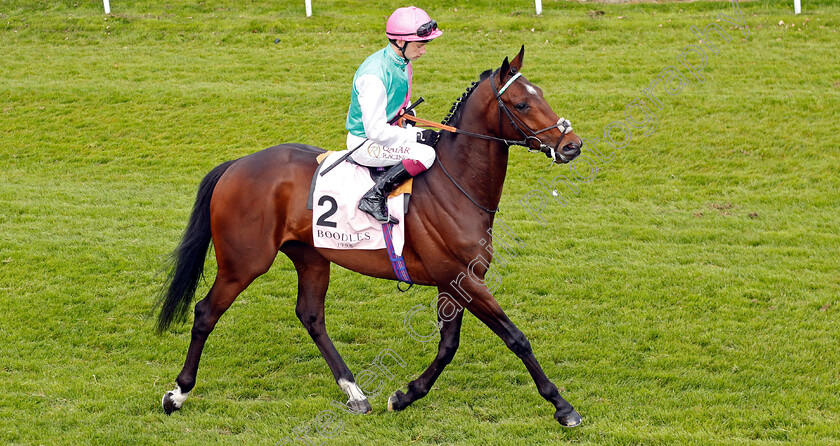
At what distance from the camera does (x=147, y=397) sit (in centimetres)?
526

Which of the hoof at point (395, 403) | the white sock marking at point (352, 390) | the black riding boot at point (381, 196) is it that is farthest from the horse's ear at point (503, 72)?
the white sock marking at point (352, 390)

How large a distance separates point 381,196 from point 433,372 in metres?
1.25

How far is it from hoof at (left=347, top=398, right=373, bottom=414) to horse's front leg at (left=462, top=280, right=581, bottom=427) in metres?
1.05

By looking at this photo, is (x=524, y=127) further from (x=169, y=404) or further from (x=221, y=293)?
(x=169, y=404)

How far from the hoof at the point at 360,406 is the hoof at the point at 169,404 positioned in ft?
3.78

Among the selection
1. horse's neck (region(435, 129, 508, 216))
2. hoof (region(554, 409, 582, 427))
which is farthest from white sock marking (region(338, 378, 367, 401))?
horse's neck (region(435, 129, 508, 216))

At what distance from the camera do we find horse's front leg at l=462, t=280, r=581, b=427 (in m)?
4.77

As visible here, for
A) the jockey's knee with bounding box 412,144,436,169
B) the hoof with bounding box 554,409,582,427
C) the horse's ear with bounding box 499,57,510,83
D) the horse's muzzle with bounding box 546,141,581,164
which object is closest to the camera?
the horse's muzzle with bounding box 546,141,581,164

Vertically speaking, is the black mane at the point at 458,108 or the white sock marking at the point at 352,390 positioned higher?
the black mane at the point at 458,108

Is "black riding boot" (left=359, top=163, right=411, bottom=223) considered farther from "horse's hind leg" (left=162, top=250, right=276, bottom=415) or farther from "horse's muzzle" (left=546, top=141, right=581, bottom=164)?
"horse's muzzle" (left=546, top=141, right=581, bottom=164)

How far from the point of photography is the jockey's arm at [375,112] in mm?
4668

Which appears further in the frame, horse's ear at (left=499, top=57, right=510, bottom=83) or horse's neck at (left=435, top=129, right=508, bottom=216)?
horse's neck at (left=435, top=129, right=508, bottom=216)

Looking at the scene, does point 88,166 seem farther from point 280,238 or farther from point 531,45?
point 531,45

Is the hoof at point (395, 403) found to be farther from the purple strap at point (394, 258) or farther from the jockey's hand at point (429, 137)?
the jockey's hand at point (429, 137)
